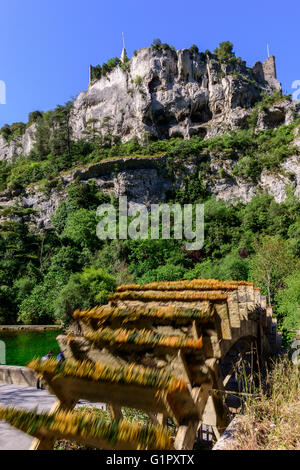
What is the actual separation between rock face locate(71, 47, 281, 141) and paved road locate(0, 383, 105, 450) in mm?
38563

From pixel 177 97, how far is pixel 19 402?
44.3 metres

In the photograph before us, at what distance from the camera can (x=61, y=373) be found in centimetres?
346

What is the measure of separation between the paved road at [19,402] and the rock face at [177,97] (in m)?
38.6

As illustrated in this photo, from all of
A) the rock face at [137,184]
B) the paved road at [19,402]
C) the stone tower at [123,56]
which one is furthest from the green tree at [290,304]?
the stone tower at [123,56]

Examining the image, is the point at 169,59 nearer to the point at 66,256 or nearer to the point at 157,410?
the point at 66,256

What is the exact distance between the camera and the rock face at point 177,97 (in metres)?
41.6

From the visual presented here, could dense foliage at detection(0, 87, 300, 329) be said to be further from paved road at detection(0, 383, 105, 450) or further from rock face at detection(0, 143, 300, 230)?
paved road at detection(0, 383, 105, 450)

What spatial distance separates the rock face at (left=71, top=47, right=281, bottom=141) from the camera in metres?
41.6

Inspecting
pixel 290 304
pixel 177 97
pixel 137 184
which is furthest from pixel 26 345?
pixel 177 97

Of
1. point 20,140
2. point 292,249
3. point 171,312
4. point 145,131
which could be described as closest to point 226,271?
point 292,249

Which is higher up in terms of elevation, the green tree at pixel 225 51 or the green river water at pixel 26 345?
the green tree at pixel 225 51

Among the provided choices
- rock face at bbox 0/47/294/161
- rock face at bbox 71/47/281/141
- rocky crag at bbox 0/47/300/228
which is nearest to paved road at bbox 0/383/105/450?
rocky crag at bbox 0/47/300/228

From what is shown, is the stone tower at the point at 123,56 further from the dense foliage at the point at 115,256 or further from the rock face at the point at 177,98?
the dense foliage at the point at 115,256

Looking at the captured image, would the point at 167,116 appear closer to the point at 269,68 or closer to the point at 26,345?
the point at 269,68
